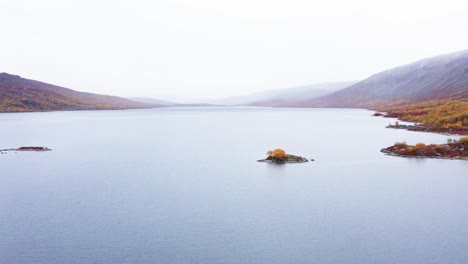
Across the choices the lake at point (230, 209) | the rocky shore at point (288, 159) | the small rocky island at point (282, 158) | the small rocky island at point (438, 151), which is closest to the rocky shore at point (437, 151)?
the small rocky island at point (438, 151)

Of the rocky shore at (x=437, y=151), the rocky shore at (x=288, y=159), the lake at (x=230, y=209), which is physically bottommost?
the lake at (x=230, y=209)

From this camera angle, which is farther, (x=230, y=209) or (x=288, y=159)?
(x=288, y=159)

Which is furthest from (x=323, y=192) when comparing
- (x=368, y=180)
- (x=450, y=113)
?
(x=450, y=113)

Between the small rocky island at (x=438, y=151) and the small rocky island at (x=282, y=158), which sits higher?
the small rocky island at (x=438, y=151)

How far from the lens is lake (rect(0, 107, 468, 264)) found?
30.9 meters

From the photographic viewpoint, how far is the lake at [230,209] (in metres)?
30.9

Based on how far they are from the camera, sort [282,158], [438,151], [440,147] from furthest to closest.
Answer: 1. [440,147]
2. [438,151]
3. [282,158]

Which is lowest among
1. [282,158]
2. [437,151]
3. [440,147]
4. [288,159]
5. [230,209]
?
[230,209]

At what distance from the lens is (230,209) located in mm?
41750

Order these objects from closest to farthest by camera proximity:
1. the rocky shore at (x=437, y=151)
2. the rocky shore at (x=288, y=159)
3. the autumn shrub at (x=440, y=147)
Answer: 1. the rocky shore at (x=288, y=159)
2. the rocky shore at (x=437, y=151)
3. the autumn shrub at (x=440, y=147)

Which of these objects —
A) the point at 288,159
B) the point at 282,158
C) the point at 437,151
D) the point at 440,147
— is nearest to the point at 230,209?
the point at 282,158

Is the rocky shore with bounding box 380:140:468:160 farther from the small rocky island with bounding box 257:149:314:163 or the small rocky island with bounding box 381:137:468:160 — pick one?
the small rocky island with bounding box 257:149:314:163

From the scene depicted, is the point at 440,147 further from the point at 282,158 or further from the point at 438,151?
the point at 282,158

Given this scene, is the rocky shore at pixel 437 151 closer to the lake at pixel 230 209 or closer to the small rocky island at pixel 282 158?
the lake at pixel 230 209
